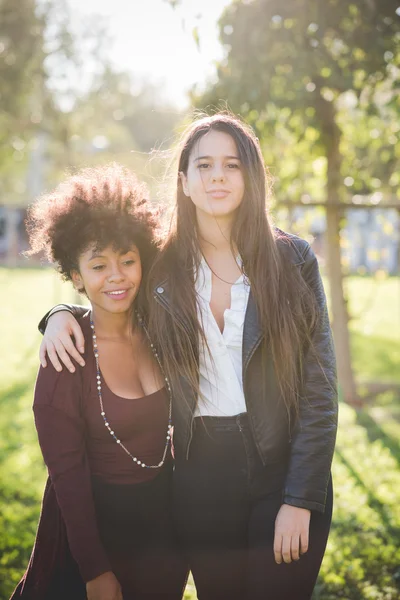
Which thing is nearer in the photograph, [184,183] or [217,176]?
[217,176]

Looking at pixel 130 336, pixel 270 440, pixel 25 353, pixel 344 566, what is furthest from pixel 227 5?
pixel 25 353

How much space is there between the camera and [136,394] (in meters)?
2.59

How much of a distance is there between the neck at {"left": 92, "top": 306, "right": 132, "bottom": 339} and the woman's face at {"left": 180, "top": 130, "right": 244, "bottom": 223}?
2.05 feet

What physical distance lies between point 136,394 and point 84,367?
0.25 meters

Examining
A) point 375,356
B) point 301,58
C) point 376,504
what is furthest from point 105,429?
point 375,356

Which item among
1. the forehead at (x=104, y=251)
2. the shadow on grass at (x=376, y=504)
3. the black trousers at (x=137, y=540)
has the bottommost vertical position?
the shadow on grass at (x=376, y=504)

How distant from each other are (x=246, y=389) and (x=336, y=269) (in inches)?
206

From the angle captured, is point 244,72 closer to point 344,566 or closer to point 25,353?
point 344,566

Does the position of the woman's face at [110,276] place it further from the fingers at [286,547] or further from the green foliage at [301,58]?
the green foliage at [301,58]

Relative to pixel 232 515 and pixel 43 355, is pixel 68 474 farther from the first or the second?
pixel 232 515

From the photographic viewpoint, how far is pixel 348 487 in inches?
214

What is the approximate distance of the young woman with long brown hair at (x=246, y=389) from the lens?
242cm

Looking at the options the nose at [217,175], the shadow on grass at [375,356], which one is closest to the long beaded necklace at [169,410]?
the nose at [217,175]

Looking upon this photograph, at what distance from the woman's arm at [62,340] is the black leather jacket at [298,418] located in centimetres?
43
